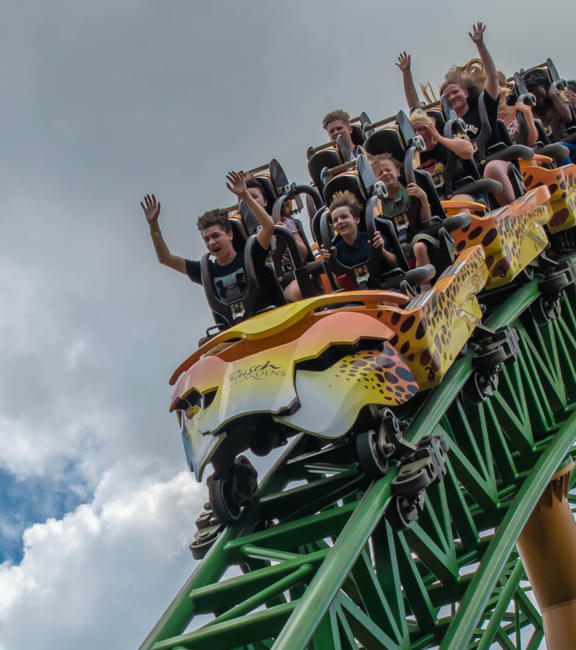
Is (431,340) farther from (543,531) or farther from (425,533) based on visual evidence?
(543,531)

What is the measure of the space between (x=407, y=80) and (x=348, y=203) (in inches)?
151

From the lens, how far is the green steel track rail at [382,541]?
3465 mm

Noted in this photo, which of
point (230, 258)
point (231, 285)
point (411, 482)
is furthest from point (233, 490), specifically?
point (230, 258)

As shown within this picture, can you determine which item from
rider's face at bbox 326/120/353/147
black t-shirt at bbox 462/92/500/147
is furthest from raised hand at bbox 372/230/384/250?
rider's face at bbox 326/120/353/147

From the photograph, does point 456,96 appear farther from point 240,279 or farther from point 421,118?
point 240,279

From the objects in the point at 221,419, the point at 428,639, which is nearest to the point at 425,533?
the point at 428,639

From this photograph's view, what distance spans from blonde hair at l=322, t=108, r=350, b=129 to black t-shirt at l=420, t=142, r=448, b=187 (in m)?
1.34

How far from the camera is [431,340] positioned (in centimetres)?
428

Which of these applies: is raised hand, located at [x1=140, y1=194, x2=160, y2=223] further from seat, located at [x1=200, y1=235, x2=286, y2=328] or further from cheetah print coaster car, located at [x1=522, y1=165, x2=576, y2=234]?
cheetah print coaster car, located at [x1=522, y1=165, x2=576, y2=234]

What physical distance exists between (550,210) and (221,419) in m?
3.61

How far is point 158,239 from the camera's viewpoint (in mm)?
5328

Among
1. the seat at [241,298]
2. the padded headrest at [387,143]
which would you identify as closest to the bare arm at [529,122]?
the padded headrest at [387,143]

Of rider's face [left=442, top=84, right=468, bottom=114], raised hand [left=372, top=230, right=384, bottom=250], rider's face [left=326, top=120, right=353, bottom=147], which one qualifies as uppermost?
rider's face [left=326, top=120, right=353, bottom=147]

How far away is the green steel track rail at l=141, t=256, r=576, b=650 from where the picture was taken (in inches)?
136
